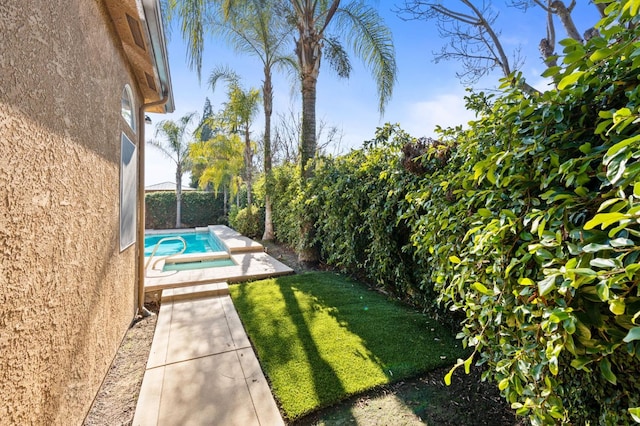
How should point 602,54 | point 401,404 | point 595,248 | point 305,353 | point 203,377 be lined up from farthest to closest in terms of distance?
1. point 305,353
2. point 203,377
3. point 401,404
4. point 602,54
5. point 595,248

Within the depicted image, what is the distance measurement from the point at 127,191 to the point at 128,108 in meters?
1.36

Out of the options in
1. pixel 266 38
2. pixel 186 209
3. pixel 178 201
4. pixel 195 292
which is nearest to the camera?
pixel 195 292

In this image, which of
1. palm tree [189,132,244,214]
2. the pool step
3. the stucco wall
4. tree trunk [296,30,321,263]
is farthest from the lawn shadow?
palm tree [189,132,244,214]

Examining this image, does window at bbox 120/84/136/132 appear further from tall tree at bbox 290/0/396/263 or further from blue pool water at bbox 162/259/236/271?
blue pool water at bbox 162/259/236/271

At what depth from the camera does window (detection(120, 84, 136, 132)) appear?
13.0 feet

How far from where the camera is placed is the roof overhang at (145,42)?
2986 mm

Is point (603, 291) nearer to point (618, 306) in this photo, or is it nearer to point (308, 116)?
point (618, 306)

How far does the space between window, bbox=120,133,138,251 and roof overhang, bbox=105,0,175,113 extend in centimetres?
113

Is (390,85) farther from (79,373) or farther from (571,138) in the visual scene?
(79,373)

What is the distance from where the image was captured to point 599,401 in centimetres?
157

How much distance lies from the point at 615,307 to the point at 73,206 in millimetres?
3588

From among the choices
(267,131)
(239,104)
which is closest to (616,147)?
(267,131)

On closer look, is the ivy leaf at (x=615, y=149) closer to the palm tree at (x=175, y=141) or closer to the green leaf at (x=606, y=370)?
the green leaf at (x=606, y=370)

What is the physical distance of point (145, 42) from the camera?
3350mm
